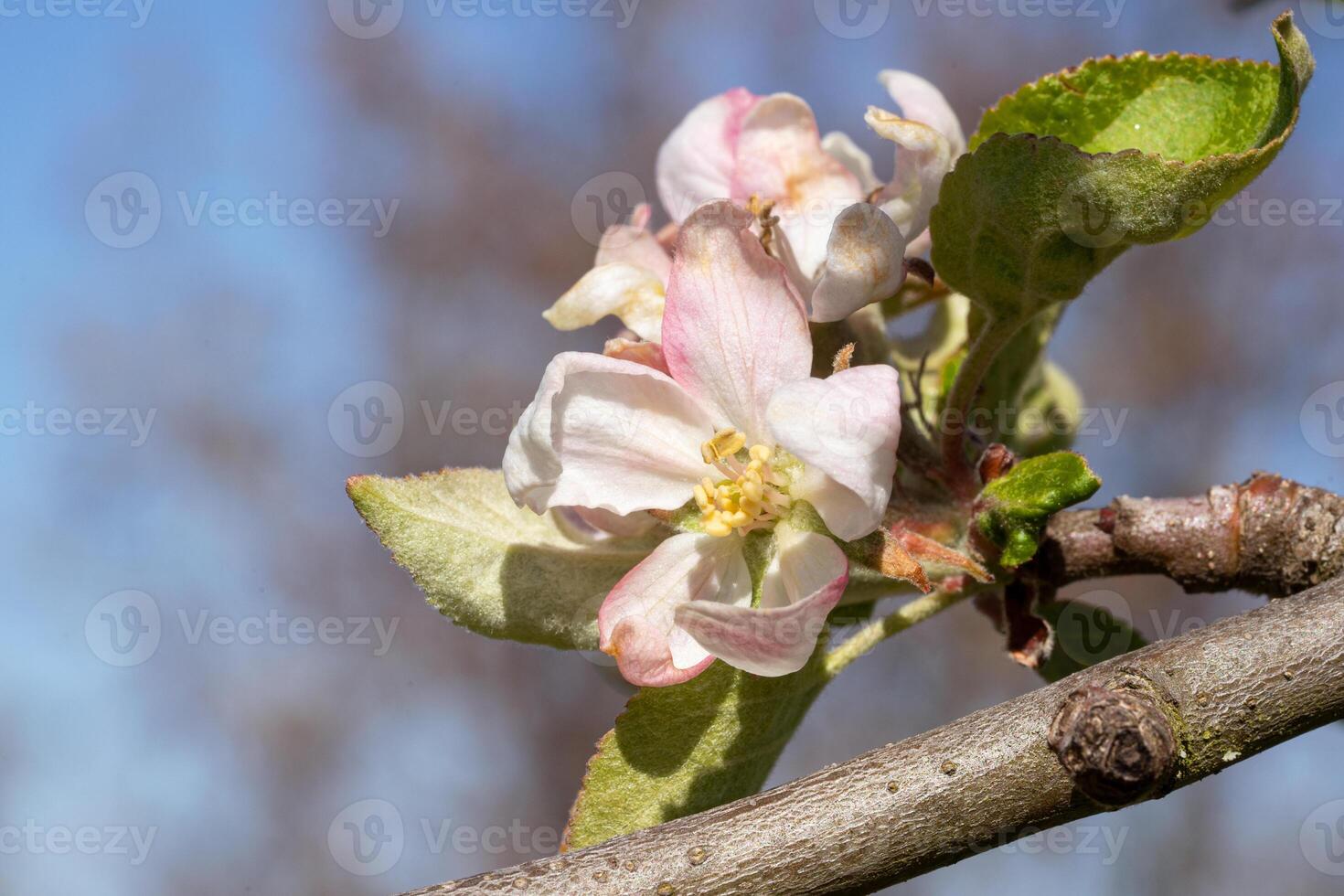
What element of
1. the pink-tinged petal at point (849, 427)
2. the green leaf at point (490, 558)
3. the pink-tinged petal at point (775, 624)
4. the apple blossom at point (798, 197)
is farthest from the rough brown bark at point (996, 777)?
the apple blossom at point (798, 197)

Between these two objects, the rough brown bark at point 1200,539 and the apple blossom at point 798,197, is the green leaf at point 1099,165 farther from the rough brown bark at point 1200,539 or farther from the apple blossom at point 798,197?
the rough brown bark at point 1200,539

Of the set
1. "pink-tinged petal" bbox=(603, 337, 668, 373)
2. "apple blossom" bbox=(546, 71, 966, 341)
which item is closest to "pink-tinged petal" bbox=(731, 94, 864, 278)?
"apple blossom" bbox=(546, 71, 966, 341)

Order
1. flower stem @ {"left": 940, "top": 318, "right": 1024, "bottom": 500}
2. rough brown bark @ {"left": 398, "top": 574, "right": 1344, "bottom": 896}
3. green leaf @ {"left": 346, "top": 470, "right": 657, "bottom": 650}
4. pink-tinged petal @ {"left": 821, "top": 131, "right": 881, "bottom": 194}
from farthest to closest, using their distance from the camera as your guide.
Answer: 1. pink-tinged petal @ {"left": 821, "top": 131, "right": 881, "bottom": 194}
2. flower stem @ {"left": 940, "top": 318, "right": 1024, "bottom": 500}
3. green leaf @ {"left": 346, "top": 470, "right": 657, "bottom": 650}
4. rough brown bark @ {"left": 398, "top": 574, "right": 1344, "bottom": 896}

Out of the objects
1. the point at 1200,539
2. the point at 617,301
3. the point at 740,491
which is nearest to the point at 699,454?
the point at 740,491

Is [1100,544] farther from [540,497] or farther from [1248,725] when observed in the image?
[540,497]

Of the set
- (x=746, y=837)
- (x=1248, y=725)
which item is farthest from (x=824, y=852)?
(x=1248, y=725)

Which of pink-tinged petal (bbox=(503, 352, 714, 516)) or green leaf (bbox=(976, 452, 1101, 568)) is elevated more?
pink-tinged petal (bbox=(503, 352, 714, 516))

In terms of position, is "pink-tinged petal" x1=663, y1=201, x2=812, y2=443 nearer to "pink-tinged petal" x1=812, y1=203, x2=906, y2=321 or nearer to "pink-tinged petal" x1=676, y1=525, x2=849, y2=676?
"pink-tinged petal" x1=812, y1=203, x2=906, y2=321
